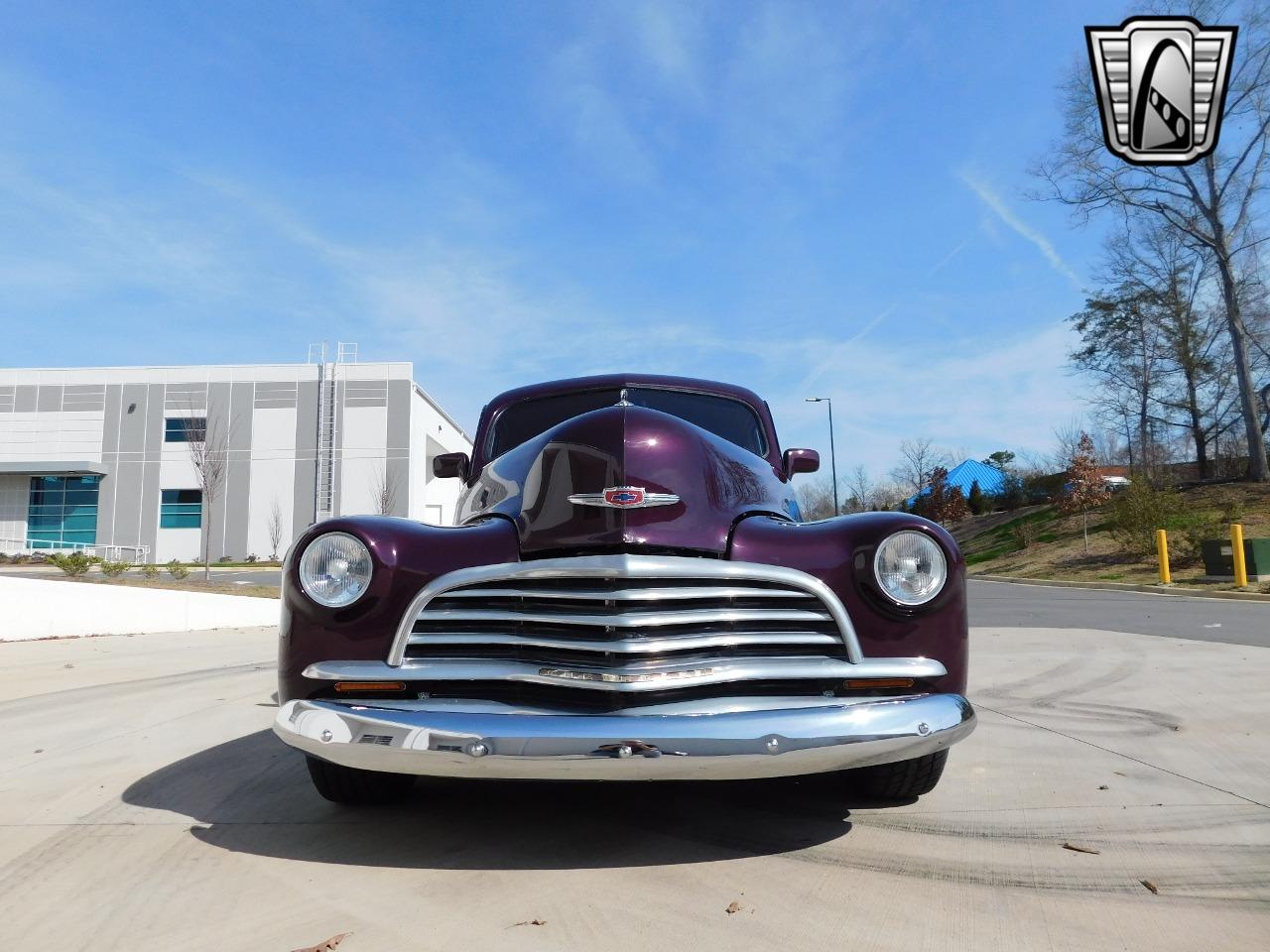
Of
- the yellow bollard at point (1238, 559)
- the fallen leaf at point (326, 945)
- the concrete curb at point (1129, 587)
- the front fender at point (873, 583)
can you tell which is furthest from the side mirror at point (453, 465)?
the yellow bollard at point (1238, 559)

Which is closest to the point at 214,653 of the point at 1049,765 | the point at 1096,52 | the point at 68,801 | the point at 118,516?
the point at 68,801

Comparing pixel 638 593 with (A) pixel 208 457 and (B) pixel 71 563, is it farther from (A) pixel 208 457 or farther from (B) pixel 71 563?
(A) pixel 208 457

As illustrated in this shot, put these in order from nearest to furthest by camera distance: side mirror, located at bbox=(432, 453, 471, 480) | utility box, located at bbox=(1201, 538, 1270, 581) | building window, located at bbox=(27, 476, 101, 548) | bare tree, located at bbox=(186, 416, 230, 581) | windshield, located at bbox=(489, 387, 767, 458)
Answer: windshield, located at bbox=(489, 387, 767, 458), side mirror, located at bbox=(432, 453, 471, 480), utility box, located at bbox=(1201, 538, 1270, 581), bare tree, located at bbox=(186, 416, 230, 581), building window, located at bbox=(27, 476, 101, 548)

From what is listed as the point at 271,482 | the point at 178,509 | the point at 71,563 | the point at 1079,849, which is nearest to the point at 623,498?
the point at 1079,849

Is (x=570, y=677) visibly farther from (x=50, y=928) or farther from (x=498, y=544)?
(x=50, y=928)

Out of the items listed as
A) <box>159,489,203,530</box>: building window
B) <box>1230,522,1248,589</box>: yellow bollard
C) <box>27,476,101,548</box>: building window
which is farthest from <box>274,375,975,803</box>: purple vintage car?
<box>27,476,101,548</box>: building window

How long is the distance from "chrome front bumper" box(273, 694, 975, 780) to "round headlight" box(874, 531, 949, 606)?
34 centimetres

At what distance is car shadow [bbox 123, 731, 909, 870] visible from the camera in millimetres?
2322

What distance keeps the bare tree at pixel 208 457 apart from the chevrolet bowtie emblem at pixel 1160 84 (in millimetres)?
17544

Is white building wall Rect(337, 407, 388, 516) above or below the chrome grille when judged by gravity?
above

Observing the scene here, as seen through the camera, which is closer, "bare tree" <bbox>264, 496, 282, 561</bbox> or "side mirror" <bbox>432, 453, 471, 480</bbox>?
"side mirror" <bbox>432, 453, 471, 480</bbox>

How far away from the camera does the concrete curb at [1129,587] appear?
1322cm

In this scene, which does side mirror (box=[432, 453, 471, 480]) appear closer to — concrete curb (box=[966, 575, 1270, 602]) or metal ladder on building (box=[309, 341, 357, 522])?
concrete curb (box=[966, 575, 1270, 602])

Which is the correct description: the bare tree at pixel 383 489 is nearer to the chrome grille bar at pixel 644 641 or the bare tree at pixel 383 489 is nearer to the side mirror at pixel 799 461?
the side mirror at pixel 799 461
